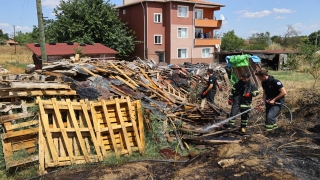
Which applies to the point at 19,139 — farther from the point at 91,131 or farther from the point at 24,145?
the point at 91,131

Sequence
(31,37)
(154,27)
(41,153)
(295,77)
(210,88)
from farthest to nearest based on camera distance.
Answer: (31,37) < (154,27) < (295,77) < (210,88) < (41,153)

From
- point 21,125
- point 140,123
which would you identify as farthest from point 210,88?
point 21,125

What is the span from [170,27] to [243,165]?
82.0ft

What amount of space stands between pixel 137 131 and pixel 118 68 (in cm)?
460

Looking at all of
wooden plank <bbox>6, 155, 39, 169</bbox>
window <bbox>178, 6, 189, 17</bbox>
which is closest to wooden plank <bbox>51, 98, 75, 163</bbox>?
wooden plank <bbox>6, 155, 39, 169</bbox>

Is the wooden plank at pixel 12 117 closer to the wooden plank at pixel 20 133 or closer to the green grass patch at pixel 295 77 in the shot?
the wooden plank at pixel 20 133

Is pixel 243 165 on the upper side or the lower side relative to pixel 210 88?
lower

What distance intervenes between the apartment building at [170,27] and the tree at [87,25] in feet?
8.73

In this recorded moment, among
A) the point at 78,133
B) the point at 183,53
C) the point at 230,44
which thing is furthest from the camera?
the point at 230,44

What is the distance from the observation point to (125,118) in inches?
239

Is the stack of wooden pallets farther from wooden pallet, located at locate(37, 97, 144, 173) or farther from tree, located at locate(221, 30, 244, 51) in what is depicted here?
tree, located at locate(221, 30, 244, 51)

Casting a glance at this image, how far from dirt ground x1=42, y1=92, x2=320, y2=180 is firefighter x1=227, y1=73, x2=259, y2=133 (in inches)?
21.7

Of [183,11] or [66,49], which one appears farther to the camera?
[183,11]

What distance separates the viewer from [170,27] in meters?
28.4
